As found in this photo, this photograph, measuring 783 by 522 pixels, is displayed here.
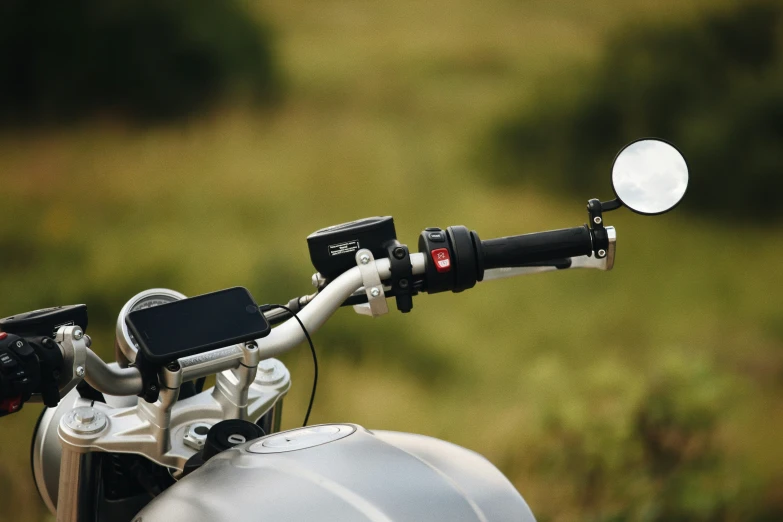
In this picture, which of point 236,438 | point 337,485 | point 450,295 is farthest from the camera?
point 450,295

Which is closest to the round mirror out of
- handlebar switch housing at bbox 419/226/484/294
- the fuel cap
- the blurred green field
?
handlebar switch housing at bbox 419/226/484/294

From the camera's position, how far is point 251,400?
103cm

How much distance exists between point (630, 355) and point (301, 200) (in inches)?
41.4

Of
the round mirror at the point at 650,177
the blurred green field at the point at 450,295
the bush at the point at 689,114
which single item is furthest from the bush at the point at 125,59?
the round mirror at the point at 650,177

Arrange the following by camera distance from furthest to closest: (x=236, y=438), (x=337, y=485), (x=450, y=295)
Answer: (x=450, y=295)
(x=236, y=438)
(x=337, y=485)

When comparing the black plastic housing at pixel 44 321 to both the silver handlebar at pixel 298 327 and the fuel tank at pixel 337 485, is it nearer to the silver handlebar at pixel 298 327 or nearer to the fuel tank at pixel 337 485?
the silver handlebar at pixel 298 327

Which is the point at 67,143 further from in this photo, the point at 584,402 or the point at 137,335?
the point at 137,335

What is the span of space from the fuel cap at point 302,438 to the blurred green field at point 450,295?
1699 millimetres

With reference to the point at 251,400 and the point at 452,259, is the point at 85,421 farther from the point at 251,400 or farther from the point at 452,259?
the point at 452,259

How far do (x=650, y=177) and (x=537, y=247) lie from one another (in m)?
0.14

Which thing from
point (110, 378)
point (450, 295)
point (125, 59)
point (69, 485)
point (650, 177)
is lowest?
point (450, 295)

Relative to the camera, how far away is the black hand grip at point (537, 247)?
3.26ft

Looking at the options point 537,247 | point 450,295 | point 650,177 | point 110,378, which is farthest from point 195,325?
point 450,295

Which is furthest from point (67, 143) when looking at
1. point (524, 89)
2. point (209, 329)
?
point (209, 329)
